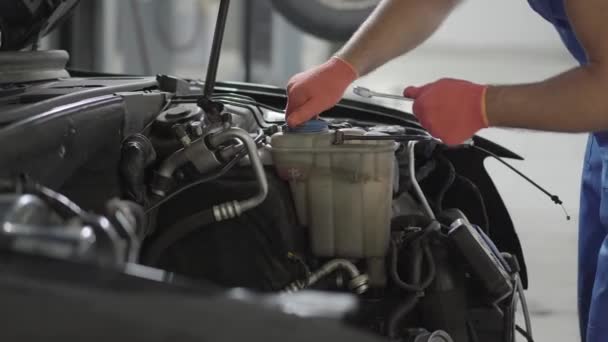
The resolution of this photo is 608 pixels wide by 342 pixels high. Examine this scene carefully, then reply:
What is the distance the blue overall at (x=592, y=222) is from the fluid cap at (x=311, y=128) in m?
0.38

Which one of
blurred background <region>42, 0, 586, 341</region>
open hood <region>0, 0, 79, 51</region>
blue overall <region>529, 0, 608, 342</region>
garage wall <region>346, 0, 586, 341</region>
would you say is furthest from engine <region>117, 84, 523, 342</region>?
blurred background <region>42, 0, 586, 341</region>

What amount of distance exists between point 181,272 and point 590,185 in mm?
707

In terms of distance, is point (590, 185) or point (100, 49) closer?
point (590, 185)

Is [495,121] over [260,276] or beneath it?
over

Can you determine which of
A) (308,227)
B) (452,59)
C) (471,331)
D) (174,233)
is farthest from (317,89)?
(452,59)

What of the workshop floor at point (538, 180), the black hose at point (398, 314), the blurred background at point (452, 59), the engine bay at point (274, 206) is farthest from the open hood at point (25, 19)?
the blurred background at point (452, 59)

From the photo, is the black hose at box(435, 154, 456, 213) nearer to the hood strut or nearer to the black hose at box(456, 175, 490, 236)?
the black hose at box(456, 175, 490, 236)

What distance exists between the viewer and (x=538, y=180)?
3.96 metres

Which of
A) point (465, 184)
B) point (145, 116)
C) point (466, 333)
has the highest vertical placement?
point (145, 116)

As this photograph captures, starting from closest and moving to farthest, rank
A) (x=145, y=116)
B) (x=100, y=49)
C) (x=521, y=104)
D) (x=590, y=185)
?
1. (x=521, y=104)
2. (x=145, y=116)
3. (x=590, y=185)
4. (x=100, y=49)

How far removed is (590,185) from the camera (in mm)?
1388

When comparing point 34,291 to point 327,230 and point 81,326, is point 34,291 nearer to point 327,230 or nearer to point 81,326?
point 81,326

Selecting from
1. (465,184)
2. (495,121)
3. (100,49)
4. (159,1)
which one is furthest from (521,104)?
(159,1)

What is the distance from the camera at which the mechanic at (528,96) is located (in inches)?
40.7
